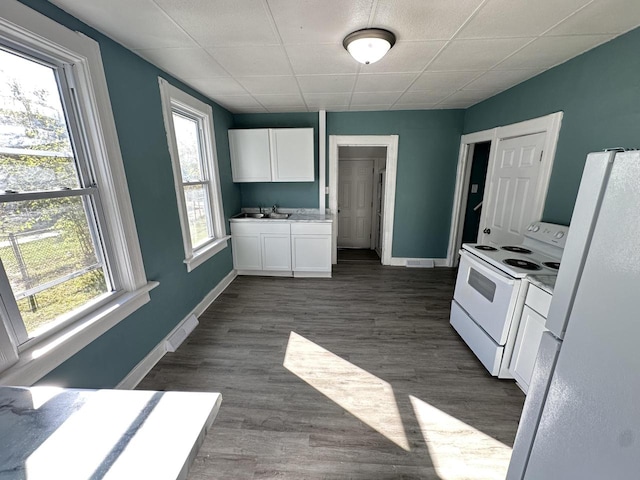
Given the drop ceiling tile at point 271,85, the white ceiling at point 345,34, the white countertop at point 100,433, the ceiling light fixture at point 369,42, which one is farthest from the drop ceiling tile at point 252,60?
the white countertop at point 100,433

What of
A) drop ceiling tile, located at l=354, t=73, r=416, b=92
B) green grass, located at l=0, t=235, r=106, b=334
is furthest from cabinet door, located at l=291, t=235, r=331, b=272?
green grass, located at l=0, t=235, r=106, b=334

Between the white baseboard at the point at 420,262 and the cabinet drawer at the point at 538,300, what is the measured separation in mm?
2509

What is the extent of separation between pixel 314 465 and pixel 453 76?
3259 mm

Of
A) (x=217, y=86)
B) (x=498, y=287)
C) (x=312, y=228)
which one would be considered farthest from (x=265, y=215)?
(x=498, y=287)

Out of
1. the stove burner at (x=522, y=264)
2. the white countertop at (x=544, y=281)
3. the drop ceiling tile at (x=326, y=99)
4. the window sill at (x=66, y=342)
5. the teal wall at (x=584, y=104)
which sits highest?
the drop ceiling tile at (x=326, y=99)

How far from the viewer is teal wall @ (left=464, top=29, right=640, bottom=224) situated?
1.64 metres

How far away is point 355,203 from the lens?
538cm

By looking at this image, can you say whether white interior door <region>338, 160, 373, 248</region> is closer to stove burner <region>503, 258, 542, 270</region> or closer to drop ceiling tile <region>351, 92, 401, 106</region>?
drop ceiling tile <region>351, 92, 401, 106</region>

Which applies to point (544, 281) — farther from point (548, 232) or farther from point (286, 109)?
point (286, 109)

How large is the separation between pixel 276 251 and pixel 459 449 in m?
2.93

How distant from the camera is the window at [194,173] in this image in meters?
2.42

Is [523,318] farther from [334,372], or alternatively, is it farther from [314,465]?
[314,465]

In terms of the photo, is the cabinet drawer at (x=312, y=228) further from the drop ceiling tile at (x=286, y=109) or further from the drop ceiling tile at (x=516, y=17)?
the drop ceiling tile at (x=516, y=17)

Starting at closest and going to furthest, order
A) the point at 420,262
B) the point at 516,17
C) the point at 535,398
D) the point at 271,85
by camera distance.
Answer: the point at 535,398, the point at 516,17, the point at 271,85, the point at 420,262
